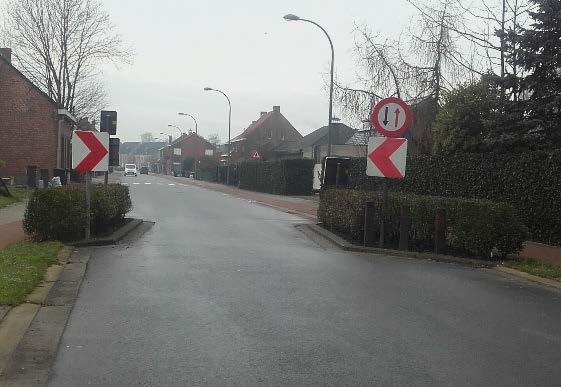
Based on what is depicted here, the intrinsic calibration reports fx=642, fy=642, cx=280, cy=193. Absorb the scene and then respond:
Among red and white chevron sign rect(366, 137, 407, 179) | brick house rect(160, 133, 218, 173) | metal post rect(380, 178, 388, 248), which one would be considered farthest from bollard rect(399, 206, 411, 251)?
brick house rect(160, 133, 218, 173)

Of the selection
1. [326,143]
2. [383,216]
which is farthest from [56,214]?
[326,143]

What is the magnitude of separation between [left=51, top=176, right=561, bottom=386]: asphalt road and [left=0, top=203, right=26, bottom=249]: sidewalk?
7.94ft

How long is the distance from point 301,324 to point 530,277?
5.15 metres

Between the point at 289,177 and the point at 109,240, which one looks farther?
the point at 289,177

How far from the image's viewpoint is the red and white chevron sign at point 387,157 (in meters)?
12.6

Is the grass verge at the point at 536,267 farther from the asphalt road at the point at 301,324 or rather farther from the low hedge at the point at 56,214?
the low hedge at the point at 56,214

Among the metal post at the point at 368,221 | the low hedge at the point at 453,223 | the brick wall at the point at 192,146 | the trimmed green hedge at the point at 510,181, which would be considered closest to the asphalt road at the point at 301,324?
the low hedge at the point at 453,223

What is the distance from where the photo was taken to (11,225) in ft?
49.3

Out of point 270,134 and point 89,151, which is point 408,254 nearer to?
point 89,151

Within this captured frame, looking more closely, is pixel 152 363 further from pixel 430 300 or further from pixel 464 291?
pixel 464 291

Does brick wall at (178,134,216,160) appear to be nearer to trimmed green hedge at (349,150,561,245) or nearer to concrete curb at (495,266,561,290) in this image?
trimmed green hedge at (349,150,561,245)

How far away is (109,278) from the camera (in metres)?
8.72

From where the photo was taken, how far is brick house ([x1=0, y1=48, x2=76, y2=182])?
38.8m

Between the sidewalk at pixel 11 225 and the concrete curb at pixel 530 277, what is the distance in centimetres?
858
